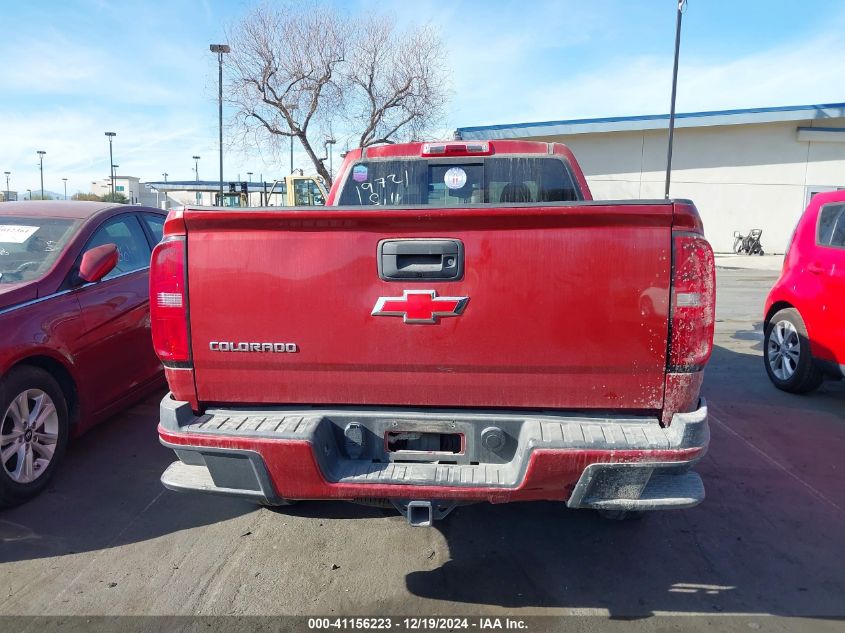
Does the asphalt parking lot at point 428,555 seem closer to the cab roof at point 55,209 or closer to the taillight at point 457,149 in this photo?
the cab roof at point 55,209

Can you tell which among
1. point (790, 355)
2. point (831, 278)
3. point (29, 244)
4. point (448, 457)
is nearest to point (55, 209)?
point (29, 244)

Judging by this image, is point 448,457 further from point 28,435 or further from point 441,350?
point 28,435

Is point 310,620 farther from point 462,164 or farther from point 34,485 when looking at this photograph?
point 462,164

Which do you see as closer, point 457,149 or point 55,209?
point 457,149

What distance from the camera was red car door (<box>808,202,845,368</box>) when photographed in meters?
5.16

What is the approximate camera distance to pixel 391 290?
8.19 ft

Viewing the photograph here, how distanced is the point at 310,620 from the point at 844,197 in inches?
219

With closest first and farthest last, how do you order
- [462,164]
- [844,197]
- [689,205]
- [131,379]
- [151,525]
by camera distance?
[689,205], [151,525], [462,164], [131,379], [844,197]

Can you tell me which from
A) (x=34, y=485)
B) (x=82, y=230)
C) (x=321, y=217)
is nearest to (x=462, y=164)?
(x=321, y=217)

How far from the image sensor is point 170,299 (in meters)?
2.59

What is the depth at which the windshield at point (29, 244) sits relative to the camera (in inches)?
163

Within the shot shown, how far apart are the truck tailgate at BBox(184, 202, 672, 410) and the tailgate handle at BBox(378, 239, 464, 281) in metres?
0.02

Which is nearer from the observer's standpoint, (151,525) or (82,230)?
(151,525)

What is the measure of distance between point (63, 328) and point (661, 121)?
85.5ft
